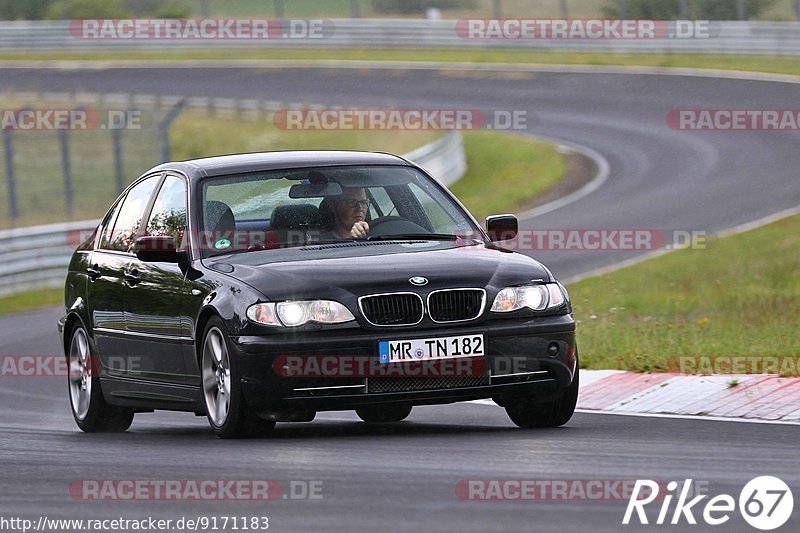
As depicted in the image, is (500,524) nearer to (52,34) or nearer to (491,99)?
(491,99)

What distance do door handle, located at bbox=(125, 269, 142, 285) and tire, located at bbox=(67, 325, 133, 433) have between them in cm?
75

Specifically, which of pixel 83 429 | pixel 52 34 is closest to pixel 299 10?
pixel 52 34

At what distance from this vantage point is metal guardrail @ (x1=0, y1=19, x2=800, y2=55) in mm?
40562

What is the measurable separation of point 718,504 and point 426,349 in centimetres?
250

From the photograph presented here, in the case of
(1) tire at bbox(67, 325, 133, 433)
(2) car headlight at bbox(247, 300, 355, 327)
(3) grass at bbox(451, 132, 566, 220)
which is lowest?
(3) grass at bbox(451, 132, 566, 220)

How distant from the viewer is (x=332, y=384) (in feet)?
27.1

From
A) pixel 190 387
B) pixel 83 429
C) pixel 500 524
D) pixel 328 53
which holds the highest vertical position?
pixel 500 524

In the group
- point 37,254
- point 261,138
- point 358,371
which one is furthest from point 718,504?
point 261,138

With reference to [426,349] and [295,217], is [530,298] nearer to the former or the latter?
[426,349]

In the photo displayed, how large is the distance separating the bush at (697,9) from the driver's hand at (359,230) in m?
33.8

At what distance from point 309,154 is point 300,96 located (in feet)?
106

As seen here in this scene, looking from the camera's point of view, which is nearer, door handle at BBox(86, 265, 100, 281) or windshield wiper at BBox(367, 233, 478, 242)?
windshield wiper at BBox(367, 233, 478, 242)

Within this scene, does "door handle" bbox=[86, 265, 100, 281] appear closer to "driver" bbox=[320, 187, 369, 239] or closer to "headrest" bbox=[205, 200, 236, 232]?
"headrest" bbox=[205, 200, 236, 232]

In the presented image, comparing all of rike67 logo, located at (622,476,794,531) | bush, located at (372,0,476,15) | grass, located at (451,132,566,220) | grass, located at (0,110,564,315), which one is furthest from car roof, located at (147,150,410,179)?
bush, located at (372,0,476,15)
